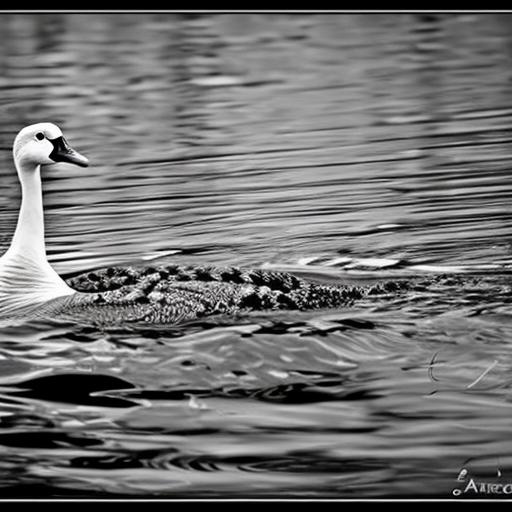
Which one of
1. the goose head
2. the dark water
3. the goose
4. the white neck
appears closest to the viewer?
the dark water

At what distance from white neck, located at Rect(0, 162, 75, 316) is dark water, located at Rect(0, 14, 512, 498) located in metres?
0.82

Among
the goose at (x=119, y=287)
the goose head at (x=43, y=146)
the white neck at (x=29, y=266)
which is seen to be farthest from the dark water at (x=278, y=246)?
the goose head at (x=43, y=146)

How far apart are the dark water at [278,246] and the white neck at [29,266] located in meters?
0.82

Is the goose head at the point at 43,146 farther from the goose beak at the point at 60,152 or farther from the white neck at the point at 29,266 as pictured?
the white neck at the point at 29,266

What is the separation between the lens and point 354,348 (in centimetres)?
862

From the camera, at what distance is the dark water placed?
734 centimetres

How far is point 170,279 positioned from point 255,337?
5.01 feet

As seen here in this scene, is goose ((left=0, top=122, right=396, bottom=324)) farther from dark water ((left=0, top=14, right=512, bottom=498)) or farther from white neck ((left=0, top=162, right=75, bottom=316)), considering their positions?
dark water ((left=0, top=14, right=512, bottom=498))

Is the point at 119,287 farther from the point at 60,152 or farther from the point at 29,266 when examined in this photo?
the point at 60,152

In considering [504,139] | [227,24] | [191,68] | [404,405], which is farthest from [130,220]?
[227,24]

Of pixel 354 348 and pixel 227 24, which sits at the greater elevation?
pixel 227 24

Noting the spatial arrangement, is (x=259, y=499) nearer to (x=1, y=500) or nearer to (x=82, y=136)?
(x=1, y=500)

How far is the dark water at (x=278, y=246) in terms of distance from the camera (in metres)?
7.34

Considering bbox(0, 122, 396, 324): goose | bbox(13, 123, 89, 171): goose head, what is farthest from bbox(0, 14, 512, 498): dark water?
bbox(13, 123, 89, 171): goose head
